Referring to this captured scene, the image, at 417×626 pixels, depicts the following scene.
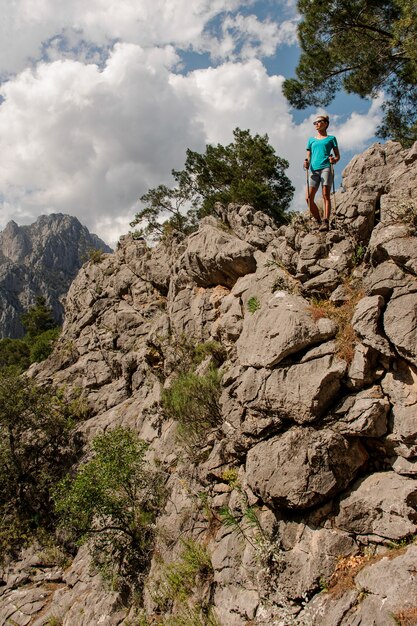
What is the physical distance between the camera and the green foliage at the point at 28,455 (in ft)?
57.6

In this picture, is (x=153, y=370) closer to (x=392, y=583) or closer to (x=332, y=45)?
(x=392, y=583)

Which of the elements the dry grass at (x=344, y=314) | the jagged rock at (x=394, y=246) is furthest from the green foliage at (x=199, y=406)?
the jagged rock at (x=394, y=246)

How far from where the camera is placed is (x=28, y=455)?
19859 mm

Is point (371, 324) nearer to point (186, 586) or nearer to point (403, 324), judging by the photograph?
point (403, 324)

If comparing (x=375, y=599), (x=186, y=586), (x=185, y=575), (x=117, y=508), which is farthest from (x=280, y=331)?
(x=117, y=508)

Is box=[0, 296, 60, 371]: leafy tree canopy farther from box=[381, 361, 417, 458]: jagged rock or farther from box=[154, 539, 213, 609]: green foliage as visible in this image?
box=[381, 361, 417, 458]: jagged rock

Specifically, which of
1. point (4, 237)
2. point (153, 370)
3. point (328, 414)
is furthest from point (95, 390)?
point (4, 237)

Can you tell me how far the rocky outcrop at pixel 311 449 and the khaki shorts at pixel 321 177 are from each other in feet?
2.20

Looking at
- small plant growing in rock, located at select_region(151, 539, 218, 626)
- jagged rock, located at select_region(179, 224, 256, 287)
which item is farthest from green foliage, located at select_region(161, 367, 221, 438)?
jagged rock, located at select_region(179, 224, 256, 287)

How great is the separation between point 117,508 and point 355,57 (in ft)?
61.8

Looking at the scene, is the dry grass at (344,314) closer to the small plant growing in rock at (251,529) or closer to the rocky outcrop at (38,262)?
the small plant growing in rock at (251,529)

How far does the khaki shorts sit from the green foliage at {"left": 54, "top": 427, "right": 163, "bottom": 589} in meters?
9.71

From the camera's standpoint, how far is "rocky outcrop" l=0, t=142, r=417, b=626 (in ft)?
23.0

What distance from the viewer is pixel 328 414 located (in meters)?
8.09
